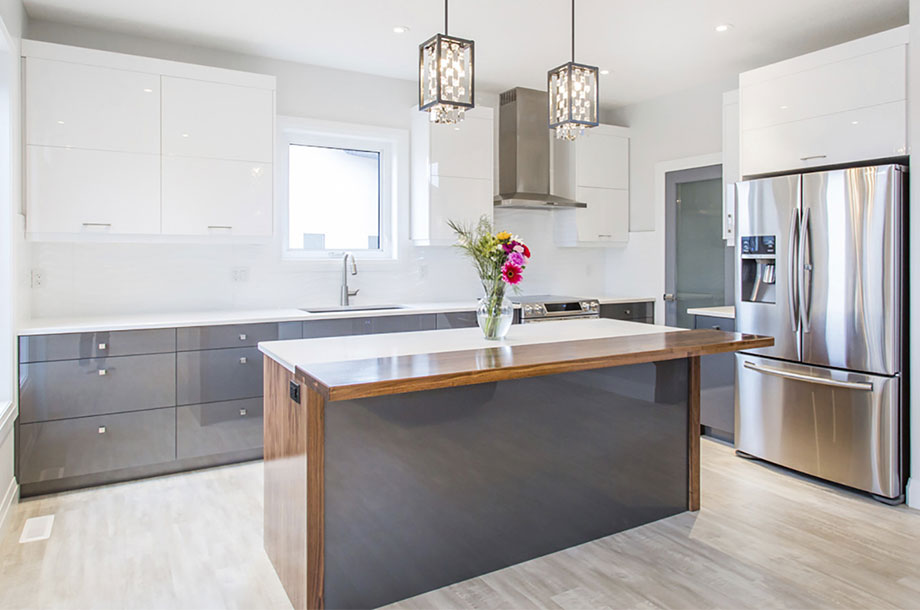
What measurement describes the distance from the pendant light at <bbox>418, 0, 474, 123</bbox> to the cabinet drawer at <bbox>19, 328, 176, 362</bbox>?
2.09 metres

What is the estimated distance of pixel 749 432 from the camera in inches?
146

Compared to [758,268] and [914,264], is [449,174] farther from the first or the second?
[914,264]

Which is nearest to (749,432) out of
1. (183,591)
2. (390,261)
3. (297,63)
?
(390,261)

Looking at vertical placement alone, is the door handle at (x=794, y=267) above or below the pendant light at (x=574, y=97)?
below

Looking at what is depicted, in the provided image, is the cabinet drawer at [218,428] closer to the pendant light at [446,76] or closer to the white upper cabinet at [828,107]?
the pendant light at [446,76]

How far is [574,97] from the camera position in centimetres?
249

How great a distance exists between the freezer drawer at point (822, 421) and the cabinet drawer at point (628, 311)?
1.48m

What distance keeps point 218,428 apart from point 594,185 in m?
3.55

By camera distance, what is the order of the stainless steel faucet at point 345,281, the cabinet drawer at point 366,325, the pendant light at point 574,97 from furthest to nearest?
the stainless steel faucet at point 345,281 → the cabinet drawer at point 366,325 → the pendant light at point 574,97

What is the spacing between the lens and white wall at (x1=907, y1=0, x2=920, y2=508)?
Answer: 2963mm

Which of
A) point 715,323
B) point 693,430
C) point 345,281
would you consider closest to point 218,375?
point 345,281

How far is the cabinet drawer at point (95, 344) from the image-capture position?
3070 mm

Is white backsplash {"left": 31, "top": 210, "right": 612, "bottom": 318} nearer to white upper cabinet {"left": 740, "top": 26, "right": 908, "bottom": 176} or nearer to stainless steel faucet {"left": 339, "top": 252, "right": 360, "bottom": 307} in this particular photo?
stainless steel faucet {"left": 339, "top": 252, "right": 360, "bottom": 307}

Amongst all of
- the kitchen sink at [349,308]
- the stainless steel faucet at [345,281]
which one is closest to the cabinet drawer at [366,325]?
the kitchen sink at [349,308]
